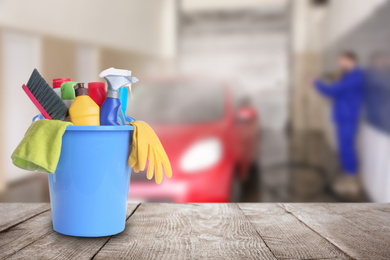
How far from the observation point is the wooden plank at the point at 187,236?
1.49 feet

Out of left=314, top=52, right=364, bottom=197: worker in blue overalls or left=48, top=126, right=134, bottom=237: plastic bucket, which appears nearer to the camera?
left=48, top=126, right=134, bottom=237: plastic bucket

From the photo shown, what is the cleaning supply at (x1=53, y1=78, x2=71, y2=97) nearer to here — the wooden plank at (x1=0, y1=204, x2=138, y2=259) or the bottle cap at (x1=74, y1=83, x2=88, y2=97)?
the bottle cap at (x1=74, y1=83, x2=88, y2=97)

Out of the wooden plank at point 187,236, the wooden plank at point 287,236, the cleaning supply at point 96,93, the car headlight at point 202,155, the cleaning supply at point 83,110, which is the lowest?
the car headlight at point 202,155

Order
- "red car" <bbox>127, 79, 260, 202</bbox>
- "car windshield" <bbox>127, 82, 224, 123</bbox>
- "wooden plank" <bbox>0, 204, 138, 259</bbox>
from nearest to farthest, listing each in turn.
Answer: "wooden plank" <bbox>0, 204, 138, 259</bbox>, "red car" <bbox>127, 79, 260, 202</bbox>, "car windshield" <bbox>127, 82, 224, 123</bbox>

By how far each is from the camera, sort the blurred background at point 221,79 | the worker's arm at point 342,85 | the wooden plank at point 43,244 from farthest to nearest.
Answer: the worker's arm at point 342,85
the blurred background at point 221,79
the wooden plank at point 43,244

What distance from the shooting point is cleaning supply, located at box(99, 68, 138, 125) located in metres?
0.52

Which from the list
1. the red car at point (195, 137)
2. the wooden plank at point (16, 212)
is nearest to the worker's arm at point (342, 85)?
the red car at point (195, 137)

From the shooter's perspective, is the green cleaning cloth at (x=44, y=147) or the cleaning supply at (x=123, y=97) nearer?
the green cleaning cloth at (x=44, y=147)

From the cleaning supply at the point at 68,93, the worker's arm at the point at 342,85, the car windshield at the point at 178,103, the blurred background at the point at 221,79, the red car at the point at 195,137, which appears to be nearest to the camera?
the cleaning supply at the point at 68,93

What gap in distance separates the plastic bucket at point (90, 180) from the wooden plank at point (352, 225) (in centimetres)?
28

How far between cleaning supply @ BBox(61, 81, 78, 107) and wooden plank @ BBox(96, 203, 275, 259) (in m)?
0.19

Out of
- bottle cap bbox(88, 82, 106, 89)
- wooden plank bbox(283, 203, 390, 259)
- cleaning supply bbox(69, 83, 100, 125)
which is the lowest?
wooden plank bbox(283, 203, 390, 259)

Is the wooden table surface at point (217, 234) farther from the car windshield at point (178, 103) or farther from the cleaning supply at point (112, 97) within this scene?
the car windshield at point (178, 103)

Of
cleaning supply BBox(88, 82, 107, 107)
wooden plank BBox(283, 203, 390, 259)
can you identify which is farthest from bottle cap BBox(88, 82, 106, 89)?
wooden plank BBox(283, 203, 390, 259)
